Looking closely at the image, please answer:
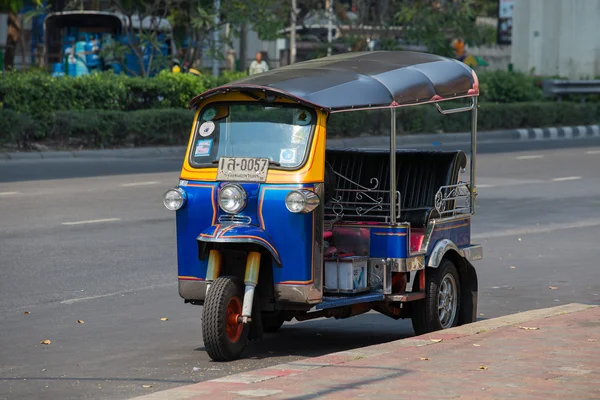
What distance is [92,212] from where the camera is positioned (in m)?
14.9

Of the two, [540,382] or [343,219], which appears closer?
[540,382]

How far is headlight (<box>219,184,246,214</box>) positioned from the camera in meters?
7.41

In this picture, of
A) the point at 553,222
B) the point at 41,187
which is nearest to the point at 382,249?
the point at 553,222

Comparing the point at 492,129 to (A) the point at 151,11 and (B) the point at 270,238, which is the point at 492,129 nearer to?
(A) the point at 151,11

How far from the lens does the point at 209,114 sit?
7.88 m

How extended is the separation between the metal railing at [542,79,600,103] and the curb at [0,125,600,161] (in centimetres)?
177

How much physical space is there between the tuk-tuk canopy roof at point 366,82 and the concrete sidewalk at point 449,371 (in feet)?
5.06

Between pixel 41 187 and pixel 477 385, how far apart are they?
12.3m

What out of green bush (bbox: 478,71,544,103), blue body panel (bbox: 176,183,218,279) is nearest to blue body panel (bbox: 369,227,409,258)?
blue body panel (bbox: 176,183,218,279)

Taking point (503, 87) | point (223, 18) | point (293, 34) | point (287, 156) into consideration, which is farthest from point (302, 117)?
point (293, 34)

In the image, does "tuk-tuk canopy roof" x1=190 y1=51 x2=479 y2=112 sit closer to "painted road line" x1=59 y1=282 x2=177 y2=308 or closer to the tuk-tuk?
the tuk-tuk

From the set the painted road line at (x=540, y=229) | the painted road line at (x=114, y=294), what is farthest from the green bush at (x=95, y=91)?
the painted road line at (x=114, y=294)

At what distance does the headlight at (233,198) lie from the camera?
7406 millimetres

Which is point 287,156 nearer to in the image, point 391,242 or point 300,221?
point 300,221
